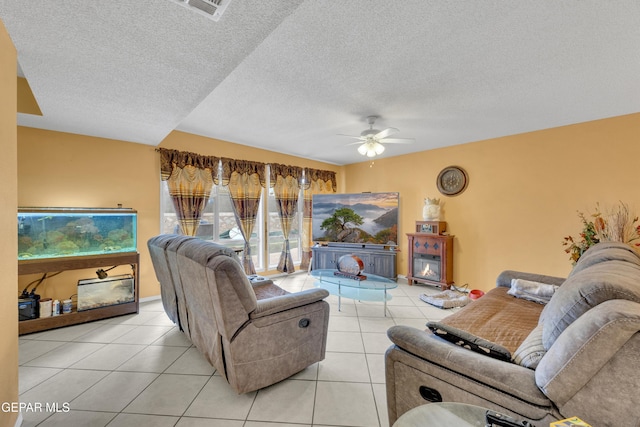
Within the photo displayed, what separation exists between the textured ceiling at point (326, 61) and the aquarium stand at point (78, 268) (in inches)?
60.6

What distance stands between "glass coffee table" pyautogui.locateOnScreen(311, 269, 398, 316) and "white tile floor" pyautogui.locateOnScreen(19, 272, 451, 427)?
392 mm

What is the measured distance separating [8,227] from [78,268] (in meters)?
1.91

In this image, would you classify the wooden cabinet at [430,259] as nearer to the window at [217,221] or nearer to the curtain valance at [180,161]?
the window at [217,221]

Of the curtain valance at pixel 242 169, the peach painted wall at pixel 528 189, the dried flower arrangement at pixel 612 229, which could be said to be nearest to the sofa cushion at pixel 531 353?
the dried flower arrangement at pixel 612 229

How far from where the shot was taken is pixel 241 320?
175cm

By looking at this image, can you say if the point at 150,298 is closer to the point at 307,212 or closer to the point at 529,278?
the point at 307,212

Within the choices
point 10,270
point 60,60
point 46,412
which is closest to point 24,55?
point 60,60

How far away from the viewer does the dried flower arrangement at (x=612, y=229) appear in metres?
2.93

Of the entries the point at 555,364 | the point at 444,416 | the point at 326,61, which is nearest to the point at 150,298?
the point at 326,61

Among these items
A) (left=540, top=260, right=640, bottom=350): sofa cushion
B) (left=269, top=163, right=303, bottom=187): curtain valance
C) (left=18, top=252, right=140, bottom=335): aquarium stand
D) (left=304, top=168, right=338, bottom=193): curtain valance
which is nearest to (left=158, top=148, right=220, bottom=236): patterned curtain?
(left=18, top=252, right=140, bottom=335): aquarium stand

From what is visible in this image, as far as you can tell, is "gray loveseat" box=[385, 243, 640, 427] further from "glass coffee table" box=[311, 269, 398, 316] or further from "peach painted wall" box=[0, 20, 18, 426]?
"peach painted wall" box=[0, 20, 18, 426]

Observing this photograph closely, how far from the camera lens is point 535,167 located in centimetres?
365

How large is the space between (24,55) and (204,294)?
75.9 inches

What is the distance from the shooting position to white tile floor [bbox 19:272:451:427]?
5.49ft
